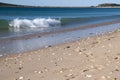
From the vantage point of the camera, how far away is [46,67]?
8.91 m

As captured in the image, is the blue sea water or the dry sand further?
the blue sea water

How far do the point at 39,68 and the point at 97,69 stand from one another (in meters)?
2.06

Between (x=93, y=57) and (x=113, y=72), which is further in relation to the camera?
(x=93, y=57)

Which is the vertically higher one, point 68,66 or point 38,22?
point 68,66

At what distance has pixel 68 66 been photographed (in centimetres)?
859

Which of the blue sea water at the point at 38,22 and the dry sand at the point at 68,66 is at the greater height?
the dry sand at the point at 68,66

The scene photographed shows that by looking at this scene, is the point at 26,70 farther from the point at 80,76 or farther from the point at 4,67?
the point at 80,76

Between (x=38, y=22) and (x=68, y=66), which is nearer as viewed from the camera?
(x=68, y=66)

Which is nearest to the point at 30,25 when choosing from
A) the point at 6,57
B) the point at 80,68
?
the point at 6,57

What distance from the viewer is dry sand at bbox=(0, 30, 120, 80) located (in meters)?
7.12

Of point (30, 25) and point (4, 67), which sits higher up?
point (4, 67)

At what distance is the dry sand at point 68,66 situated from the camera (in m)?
7.12

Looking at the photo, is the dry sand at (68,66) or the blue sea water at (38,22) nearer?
the dry sand at (68,66)

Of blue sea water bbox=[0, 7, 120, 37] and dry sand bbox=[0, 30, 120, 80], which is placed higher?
dry sand bbox=[0, 30, 120, 80]
